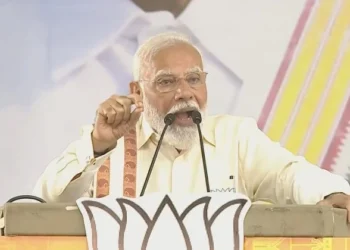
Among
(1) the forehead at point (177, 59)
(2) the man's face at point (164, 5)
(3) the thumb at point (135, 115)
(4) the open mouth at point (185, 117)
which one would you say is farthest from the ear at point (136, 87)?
(2) the man's face at point (164, 5)

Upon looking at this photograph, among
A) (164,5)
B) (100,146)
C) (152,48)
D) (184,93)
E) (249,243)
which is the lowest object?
(249,243)

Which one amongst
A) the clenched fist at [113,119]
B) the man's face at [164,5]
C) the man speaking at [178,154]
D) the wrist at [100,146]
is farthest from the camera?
the man's face at [164,5]

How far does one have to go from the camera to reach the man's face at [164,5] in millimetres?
2730

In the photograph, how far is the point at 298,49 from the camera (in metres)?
2.73

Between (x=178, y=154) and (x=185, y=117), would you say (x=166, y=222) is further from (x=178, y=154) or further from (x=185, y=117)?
(x=178, y=154)

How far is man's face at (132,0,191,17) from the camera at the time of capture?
2730 millimetres

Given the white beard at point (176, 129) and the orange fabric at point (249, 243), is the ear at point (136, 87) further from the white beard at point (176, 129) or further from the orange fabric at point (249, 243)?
the orange fabric at point (249, 243)

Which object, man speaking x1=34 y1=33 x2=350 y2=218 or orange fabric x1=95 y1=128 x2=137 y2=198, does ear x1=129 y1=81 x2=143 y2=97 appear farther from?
orange fabric x1=95 y1=128 x2=137 y2=198

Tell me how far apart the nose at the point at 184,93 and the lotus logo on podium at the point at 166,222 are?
2.26 feet

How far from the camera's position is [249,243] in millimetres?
1217

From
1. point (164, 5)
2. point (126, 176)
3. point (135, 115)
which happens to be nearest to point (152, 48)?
point (126, 176)

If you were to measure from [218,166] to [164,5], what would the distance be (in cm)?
87

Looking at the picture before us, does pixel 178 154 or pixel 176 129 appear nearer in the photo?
pixel 176 129

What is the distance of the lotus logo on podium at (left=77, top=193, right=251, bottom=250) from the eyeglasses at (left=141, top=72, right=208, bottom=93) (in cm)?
74
